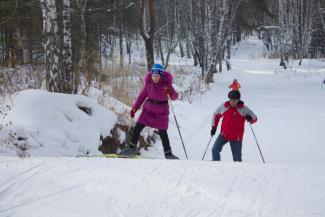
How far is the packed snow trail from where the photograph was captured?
3840 mm

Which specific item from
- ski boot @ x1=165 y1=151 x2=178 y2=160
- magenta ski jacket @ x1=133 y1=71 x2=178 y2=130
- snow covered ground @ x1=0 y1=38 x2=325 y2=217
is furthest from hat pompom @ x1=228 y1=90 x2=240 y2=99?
snow covered ground @ x1=0 y1=38 x2=325 y2=217

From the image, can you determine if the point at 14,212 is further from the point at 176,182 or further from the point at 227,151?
the point at 227,151

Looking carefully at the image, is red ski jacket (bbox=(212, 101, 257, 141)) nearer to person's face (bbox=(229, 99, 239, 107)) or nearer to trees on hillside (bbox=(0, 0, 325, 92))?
person's face (bbox=(229, 99, 239, 107))

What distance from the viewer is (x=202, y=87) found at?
18406 millimetres

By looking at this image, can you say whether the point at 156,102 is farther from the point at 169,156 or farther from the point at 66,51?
the point at 66,51

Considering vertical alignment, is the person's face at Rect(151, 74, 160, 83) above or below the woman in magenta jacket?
above

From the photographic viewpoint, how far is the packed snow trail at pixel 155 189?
3840 mm

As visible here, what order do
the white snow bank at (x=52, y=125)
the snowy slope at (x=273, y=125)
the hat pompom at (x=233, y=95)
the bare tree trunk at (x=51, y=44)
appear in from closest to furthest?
1. the white snow bank at (x=52, y=125)
2. the hat pompom at (x=233, y=95)
3. the bare tree trunk at (x=51, y=44)
4. the snowy slope at (x=273, y=125)

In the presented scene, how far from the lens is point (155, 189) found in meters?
4.36

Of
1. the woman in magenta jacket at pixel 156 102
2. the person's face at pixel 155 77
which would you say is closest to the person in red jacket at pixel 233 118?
the woman in magenta jacket at pixel 156 102

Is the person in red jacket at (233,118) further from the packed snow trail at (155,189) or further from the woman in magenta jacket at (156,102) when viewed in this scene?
the packed snow trail at (155,189)

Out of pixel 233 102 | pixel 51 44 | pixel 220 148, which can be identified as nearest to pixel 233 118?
pixel 233 102

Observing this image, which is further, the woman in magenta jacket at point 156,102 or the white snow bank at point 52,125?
the woman in magenta jacket at point 156,102

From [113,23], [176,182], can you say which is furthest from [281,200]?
[113,23]
